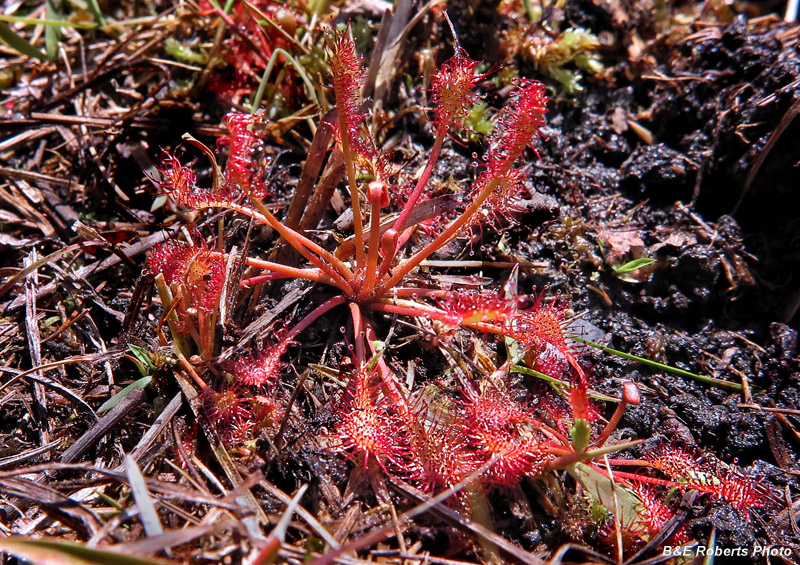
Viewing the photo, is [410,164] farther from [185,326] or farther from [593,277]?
[185,326]

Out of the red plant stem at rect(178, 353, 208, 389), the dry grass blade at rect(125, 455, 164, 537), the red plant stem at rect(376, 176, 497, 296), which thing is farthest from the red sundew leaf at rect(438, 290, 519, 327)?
the dry grass blade at rect(125, 455, 164, 537)

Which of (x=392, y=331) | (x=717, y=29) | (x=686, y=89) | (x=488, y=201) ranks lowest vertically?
(x=392, y=331)

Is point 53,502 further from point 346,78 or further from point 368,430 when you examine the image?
point 346,78

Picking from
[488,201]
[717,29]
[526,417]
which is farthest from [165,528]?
[717,29]

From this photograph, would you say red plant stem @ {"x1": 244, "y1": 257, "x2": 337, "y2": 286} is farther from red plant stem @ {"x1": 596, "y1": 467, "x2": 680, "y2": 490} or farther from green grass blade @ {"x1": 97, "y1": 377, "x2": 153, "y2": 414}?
red plant stem @ {"x1": 596, "y1": 467, "x2": 680, "y2": 490}

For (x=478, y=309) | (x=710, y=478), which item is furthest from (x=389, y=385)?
(x=710, y=478)
